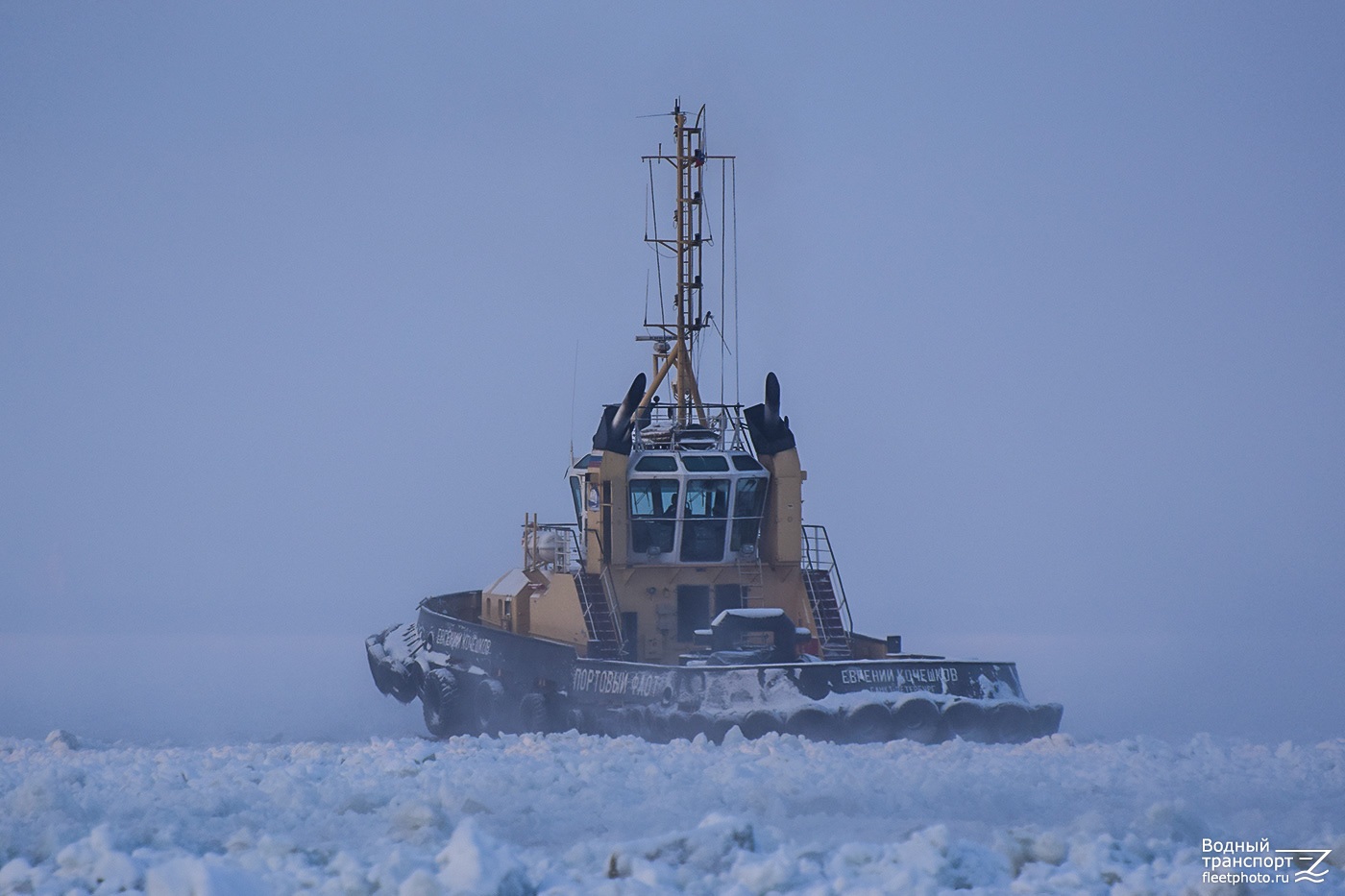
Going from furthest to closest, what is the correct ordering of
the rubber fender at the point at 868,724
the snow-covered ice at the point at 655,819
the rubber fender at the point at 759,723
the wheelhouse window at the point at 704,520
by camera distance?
the wheelhouse window at the point at 704,520 → the rubber fender at the point at 759,723 → the rubber fender at the point at 868,724 → the snow-covered ice at the point at 655,819

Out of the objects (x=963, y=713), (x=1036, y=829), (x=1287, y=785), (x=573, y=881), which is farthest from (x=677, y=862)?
(x=963, y=713)

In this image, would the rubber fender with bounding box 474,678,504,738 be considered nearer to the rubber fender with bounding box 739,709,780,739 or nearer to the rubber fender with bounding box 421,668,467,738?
the rubber fender with bounding box 421,668,467,738

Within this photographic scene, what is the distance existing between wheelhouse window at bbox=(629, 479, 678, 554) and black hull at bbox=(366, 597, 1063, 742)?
5.43ft

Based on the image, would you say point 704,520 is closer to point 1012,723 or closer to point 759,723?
point 759,723

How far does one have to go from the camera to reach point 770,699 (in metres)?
14.9

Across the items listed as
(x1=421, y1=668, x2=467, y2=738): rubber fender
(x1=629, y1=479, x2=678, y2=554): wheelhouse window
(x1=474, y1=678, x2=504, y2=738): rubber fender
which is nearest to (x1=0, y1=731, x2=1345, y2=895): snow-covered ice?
(x1=474, y1=678, x2=504, y2=738): rubber fender

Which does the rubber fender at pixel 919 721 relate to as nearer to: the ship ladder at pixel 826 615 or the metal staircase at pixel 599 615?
the ship ladder at pixel 826 615

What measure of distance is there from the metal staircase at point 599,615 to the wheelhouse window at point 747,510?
166 cm

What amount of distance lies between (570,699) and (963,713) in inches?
175

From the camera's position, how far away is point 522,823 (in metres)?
9.87

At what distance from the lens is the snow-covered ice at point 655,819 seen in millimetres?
8406

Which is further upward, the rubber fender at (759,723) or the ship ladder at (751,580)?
the ship ladder at (751,580)

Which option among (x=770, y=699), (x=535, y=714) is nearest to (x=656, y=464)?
(x=535, y=714)

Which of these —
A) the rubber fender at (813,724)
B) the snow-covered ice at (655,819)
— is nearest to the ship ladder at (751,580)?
the rubber fender at (813,724)
